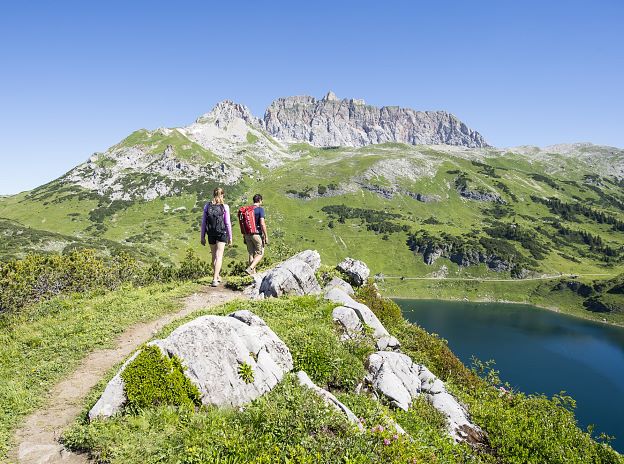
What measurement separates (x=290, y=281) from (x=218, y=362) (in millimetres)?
10872

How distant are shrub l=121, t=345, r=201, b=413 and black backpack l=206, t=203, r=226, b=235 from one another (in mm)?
9830

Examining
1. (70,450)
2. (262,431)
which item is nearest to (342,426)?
(262,431)

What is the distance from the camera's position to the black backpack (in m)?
20.3

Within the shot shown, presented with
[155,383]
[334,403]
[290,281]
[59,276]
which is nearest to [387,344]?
[290,281]

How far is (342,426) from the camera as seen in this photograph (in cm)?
1011

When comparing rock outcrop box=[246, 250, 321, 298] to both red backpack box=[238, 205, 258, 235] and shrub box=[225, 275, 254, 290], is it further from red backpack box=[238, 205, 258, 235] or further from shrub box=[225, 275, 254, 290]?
red backpack box=[238, 205, 258, 235]

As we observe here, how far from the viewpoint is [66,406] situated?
37.5 ft

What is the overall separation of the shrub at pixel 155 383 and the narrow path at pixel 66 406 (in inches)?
71.0

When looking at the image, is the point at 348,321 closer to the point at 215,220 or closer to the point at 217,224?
the point at 217,224

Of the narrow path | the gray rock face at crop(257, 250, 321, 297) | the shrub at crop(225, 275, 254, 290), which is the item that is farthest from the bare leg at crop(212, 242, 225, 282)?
the narrow path

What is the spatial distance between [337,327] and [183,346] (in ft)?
26.5

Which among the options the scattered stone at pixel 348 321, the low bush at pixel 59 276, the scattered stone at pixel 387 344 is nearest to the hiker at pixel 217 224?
the scattered stone at pixel 348 321

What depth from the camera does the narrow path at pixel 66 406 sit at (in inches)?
367

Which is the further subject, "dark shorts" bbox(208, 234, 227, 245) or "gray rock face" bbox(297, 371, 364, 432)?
"dark shorts" bbox(208, 234, 227, 245)
